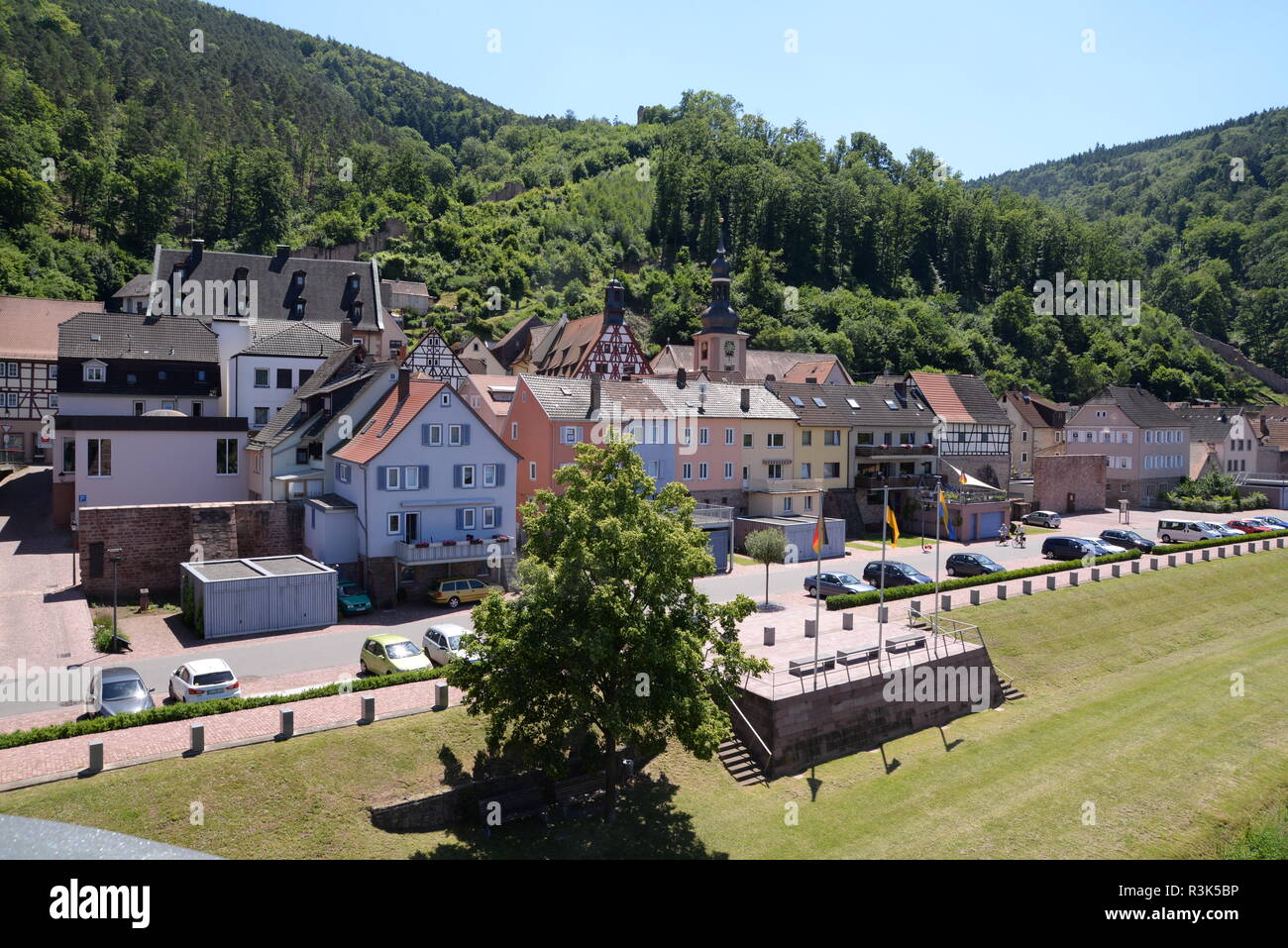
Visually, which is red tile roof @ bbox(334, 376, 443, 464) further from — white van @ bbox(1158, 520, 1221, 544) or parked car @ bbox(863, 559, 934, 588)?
white van @ bbox(1158, 520, 1221, 544)

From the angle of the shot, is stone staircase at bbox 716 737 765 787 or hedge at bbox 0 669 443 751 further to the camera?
stone staircase at bbox 716 737 765 787

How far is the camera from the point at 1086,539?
49.0 metres

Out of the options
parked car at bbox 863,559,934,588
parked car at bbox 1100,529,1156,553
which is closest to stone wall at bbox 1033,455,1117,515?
parked car at bbox 1100,529,1156,553

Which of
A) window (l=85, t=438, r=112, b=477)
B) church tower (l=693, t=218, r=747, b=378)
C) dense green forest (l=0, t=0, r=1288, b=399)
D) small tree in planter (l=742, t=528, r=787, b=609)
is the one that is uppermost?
dense green forest (l=0, t=0, r=1288, b=399)

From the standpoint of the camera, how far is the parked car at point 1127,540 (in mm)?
50875

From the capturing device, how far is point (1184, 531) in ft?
183

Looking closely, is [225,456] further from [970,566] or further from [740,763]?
[970,566]

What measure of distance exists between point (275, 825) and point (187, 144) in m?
135

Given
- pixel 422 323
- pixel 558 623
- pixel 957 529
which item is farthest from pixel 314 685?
pixel 422 323

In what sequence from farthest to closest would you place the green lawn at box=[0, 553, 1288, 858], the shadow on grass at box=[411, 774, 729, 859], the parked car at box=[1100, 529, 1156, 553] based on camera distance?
the parked car at box=[1100, 529, 1156, 553]
the shadow on grass at box=[411, 774, 729, 859]
the green lawn at box=[0, 553, 1288, 858]

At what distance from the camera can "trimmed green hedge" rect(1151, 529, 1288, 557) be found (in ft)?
161

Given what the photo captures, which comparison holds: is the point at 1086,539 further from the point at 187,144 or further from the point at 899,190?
the point at 187,144

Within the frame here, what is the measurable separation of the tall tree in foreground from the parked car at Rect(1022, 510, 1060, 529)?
46.6 metres

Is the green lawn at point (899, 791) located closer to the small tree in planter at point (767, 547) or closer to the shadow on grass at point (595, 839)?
the shadow on grass at point (595, 839)
